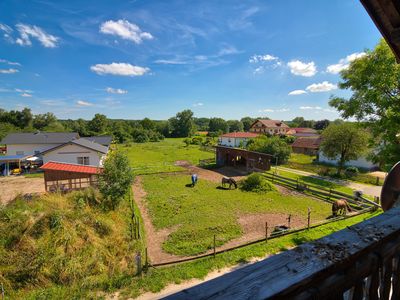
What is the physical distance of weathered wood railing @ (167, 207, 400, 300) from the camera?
2.84ft

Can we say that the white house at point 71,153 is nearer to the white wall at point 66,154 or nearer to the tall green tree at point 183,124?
the white wall at point 66,154

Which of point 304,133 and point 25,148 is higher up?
point 304,133

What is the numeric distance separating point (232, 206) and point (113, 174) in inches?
332

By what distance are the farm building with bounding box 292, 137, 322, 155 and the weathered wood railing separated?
4328 cm

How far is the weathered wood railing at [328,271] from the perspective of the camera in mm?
867

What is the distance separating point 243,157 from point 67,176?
21239 millimetres

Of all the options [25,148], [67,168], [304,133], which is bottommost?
[67,168]

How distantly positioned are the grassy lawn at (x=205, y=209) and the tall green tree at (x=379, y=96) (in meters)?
5.96

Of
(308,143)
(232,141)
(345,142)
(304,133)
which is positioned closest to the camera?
(345,142)

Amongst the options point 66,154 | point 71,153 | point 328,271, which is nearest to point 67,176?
point 71,153

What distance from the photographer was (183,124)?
3492 inches

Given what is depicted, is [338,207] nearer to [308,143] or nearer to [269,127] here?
[308,143]

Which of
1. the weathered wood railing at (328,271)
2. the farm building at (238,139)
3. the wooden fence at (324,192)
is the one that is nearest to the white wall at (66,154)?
the wooden fence at (324,192)

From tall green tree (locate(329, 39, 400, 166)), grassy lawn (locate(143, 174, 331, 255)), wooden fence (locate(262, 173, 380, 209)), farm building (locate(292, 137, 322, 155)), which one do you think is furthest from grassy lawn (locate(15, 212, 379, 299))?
farm building (locate(292, 137, 322, 155))
